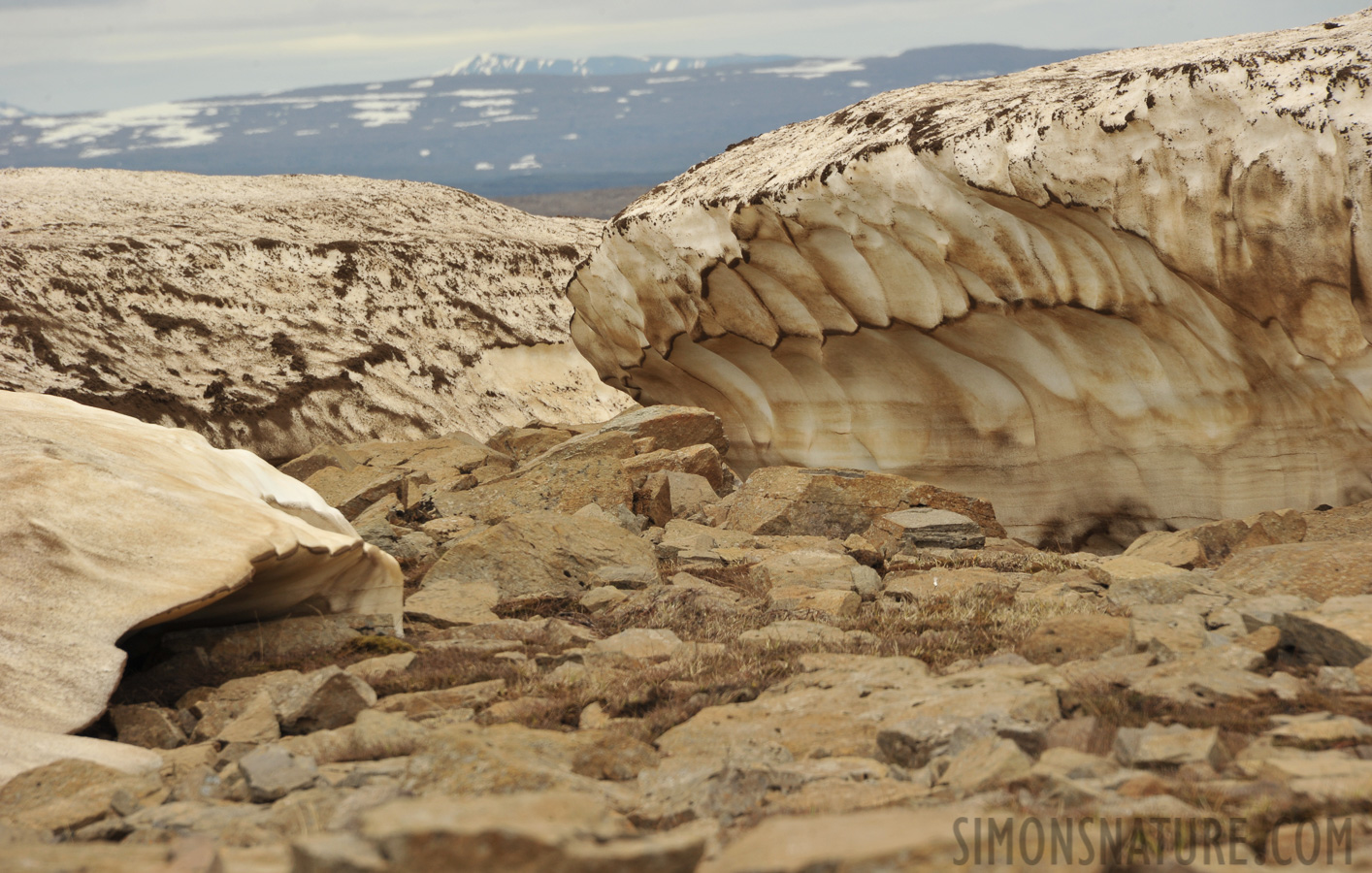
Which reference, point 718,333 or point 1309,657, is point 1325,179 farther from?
point 718,333

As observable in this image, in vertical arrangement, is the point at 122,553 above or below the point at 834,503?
above

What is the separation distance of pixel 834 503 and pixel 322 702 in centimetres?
627

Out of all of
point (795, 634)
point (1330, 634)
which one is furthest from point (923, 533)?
point (1330, 634)

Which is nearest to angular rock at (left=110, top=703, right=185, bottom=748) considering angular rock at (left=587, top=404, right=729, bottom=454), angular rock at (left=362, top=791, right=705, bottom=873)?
angular rock at (left=362, top=791, right=705, bottom=873)

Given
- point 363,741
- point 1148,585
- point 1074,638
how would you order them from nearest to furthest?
point 363,741 < point 1074,638 < point 1148,585

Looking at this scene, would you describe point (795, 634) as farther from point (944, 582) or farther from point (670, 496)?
point (670, 496)

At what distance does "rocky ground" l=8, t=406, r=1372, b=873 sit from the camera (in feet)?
10.2

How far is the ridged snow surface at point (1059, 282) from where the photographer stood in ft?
28.2

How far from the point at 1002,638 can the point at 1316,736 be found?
2369 millimetres

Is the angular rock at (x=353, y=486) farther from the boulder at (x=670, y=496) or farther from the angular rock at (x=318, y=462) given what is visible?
the boulder at (x=670, y=496)

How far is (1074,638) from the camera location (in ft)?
19.5

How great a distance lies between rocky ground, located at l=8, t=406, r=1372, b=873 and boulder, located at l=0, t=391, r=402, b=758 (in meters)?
0.24

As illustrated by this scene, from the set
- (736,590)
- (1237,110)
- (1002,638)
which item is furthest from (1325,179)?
(736,590)

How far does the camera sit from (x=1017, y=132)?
975 centimetres
